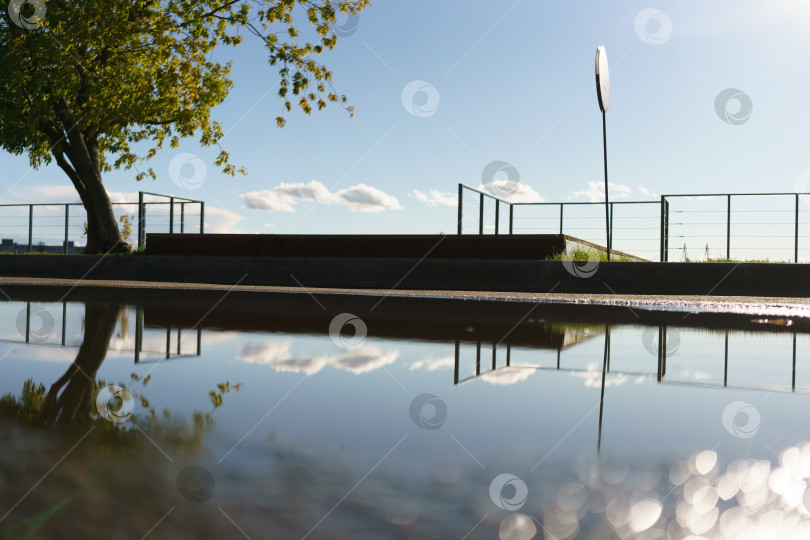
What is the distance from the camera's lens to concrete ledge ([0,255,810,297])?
36.6ft

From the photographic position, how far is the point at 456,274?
40.1 ft

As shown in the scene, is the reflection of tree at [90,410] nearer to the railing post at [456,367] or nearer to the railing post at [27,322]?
the railing post at [456,367]

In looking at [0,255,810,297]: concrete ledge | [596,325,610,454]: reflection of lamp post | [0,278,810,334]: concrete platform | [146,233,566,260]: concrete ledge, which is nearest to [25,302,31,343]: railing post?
[0,278,810,334]: concrete platform

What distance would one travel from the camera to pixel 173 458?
1920 mm

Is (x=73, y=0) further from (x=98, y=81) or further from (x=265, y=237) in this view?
(x=265, y=237)

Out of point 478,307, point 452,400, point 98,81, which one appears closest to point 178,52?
point 98,81

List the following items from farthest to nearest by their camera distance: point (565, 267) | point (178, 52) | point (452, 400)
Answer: point (178, 52), point (565, 267), point (452, 400)

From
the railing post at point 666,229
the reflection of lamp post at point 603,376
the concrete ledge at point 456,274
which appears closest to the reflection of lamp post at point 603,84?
the concrete ledge at point 456,274

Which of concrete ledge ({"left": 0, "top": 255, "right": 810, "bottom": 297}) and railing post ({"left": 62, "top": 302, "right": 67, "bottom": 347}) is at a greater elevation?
concrete ledge ({"left": 0, "top": 255, "right": 810, "bottom": 297})

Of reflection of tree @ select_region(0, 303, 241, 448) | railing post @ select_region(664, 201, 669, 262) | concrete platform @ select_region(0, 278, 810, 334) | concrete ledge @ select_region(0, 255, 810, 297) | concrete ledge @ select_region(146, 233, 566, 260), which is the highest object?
railing post @ select_region(664, 201, 669, 262)

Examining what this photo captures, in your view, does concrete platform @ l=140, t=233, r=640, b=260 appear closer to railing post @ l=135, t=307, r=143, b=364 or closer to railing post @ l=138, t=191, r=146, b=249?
railing post @ l=138, t=191, r=146, b=249

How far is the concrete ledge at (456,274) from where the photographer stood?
36.6ft

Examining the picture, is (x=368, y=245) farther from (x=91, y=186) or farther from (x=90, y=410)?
(x=90, y=410)

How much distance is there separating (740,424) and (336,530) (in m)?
1.59
